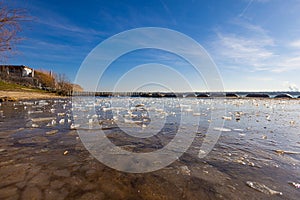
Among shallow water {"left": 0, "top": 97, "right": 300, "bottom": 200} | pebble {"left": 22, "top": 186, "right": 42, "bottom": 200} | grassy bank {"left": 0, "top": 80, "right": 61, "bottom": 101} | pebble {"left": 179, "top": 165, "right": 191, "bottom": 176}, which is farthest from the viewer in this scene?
grassy bank {"left": 0, "top": 80, "right": 61, "bottom": 101}

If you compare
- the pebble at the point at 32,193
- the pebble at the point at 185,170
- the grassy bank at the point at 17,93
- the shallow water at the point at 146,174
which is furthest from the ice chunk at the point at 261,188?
the grassy bank at the point at 17,93

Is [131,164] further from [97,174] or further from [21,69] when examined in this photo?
[21,69]

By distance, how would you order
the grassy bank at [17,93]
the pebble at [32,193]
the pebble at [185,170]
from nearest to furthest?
1. the pebble at [32,193]
2. the pebble at [185,170]
3. the grassy bank at [17,93]

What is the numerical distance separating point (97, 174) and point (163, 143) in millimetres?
1665

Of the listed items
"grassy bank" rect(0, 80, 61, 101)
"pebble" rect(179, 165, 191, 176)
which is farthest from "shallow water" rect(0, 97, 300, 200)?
"grassy bank" rect(0, 80, 61, 101)

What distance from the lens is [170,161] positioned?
248 centimetres

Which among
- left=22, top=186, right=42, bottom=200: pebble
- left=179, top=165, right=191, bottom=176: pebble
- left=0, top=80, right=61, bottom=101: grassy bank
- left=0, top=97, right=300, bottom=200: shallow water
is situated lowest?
left=179, top=165, right=191, bottom=176: pebble

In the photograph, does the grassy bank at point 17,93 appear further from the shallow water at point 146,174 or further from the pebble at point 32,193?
the pebble at point 32,193

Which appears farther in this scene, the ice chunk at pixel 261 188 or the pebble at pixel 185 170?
the pebble at pixel 185 170

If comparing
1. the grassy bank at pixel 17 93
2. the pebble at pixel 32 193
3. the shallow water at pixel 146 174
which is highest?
the grassy bank at pixel 17 93

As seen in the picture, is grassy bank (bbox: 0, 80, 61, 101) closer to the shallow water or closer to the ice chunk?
the shallow water

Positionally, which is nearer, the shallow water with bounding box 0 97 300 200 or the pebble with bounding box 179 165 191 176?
the shallow water with bounding box 0 97 300 200

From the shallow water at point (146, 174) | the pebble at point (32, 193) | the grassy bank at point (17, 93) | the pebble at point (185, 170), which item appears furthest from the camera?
the grassy bank at point (17, 93)

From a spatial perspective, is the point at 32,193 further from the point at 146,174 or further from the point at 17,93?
the point at 17,93
